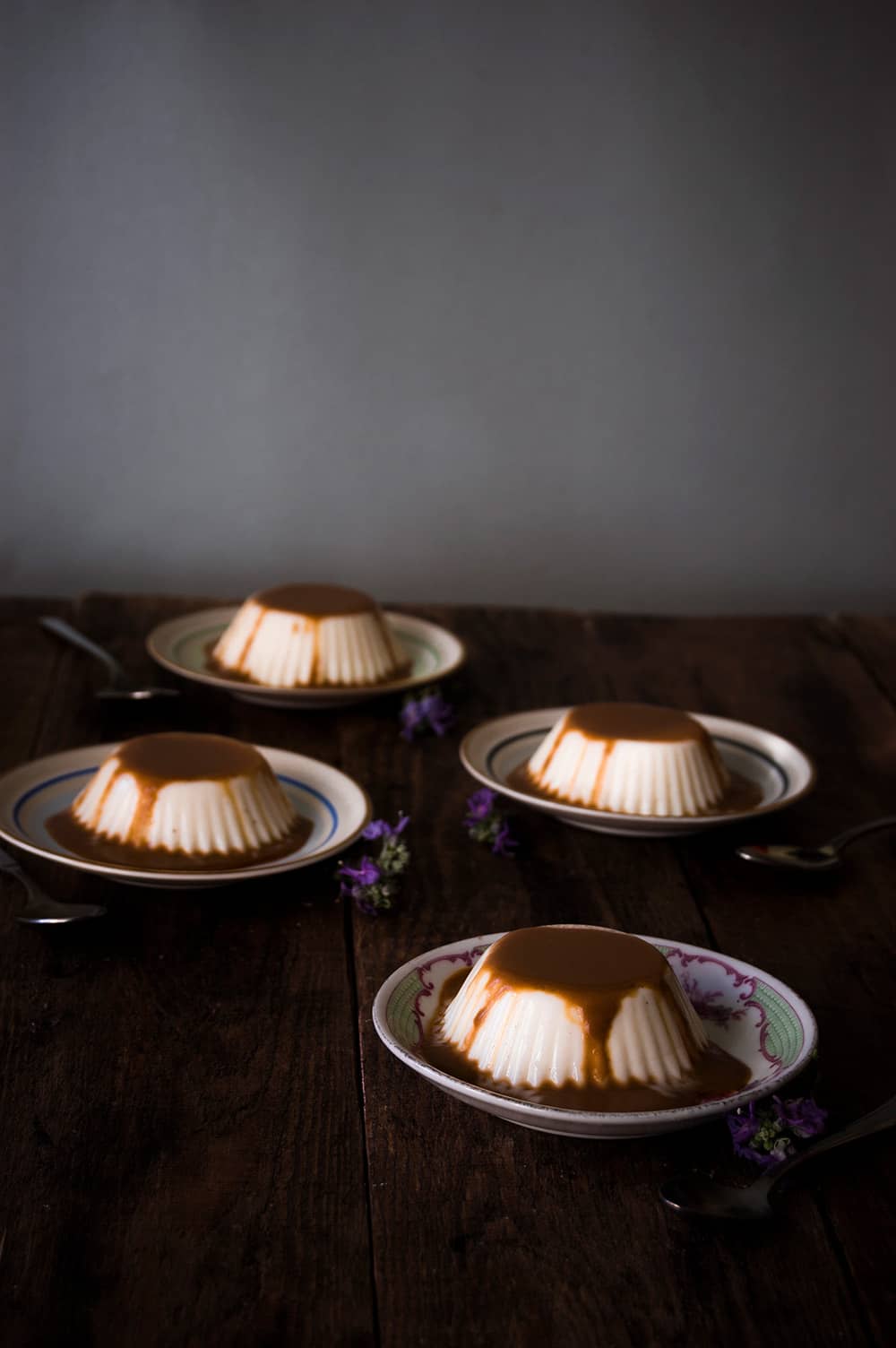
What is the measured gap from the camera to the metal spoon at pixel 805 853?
4.25 feet

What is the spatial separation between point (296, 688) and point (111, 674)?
0.94 ft

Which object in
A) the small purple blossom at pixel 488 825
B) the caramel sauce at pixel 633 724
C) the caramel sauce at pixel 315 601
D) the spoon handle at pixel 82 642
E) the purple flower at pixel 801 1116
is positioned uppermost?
the caramel sauce at pixel 315 601

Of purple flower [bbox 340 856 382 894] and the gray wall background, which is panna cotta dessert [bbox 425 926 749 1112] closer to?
purple flower [bbox 340 856 382 894]

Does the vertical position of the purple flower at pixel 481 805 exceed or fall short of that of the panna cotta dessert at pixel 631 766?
it falls short

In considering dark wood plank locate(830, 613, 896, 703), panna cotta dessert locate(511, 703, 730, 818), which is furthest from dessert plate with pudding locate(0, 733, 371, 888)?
dark wood plank locate(830, 613, 896, 703)

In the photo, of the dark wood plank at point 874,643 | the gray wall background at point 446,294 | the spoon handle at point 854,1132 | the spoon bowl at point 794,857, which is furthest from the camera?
the gray wall background at point 446,294

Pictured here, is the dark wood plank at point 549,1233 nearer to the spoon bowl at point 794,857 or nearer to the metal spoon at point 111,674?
the spoon bowl at point 794,857

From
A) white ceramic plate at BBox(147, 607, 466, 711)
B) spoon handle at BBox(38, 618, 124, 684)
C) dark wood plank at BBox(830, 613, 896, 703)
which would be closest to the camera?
white ceramic plate at BBox(147, 607, 466, 711)

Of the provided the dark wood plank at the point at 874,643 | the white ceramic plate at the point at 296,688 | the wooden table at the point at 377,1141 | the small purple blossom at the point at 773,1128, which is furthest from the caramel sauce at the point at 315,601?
the small purple blossom at the point at 773,1128

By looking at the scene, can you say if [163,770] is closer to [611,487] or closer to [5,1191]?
[5,1191]

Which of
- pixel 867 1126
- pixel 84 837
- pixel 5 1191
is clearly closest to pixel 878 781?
pixel 867 1126

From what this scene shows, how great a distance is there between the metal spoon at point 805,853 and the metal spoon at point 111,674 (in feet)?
2.49

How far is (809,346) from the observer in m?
2.75

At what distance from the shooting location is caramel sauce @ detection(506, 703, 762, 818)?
1368mm
